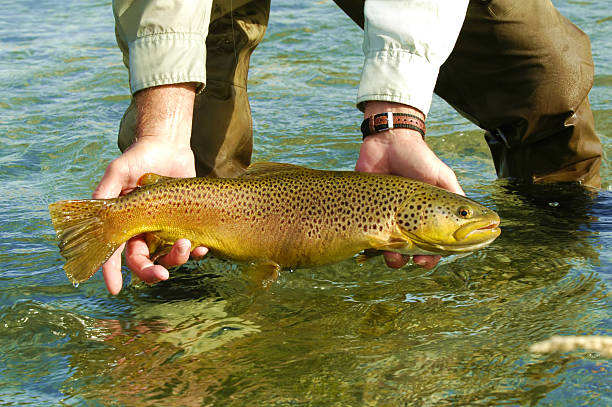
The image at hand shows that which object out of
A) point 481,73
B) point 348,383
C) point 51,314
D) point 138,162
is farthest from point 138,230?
point 481,73

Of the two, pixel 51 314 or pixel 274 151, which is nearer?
pixel 51 314

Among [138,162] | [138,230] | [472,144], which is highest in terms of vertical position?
[138,162]

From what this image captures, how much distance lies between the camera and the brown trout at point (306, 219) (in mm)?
3193

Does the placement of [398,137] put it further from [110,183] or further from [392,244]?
[110,183]

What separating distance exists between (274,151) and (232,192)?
96.9 inches

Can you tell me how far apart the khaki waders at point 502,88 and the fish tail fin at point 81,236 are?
49.3 inches

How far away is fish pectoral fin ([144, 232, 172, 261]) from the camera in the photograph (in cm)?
324

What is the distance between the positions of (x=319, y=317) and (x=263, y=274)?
0.30 meters

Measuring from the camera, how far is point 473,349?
282cm

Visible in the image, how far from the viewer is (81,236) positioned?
307cm

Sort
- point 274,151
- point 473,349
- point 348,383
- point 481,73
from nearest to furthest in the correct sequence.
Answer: point 348,383
point 473,349
point 481,73
point 274,151

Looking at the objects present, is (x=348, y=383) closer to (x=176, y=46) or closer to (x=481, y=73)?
(x=176, y=46)

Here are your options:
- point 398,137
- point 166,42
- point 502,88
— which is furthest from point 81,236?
point 502,88

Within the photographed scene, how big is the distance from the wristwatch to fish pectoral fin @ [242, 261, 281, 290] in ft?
2.47
